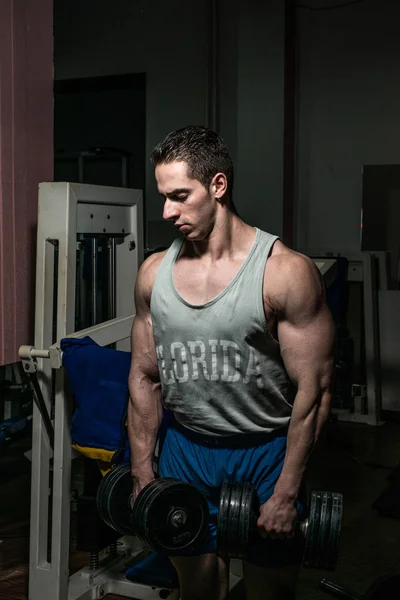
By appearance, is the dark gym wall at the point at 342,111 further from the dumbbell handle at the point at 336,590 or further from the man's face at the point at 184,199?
the man's face at the point at 184,199

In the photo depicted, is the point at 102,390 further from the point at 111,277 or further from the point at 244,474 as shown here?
the point at 111,277

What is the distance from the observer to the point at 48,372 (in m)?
2.26

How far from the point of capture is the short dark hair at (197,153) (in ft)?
5.59

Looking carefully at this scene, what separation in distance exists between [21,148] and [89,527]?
4.17 ft

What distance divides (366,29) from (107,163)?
2.06 meters

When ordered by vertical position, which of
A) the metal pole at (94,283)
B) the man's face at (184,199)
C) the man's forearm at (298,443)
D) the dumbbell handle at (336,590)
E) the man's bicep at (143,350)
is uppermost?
the man's face at (184,199)

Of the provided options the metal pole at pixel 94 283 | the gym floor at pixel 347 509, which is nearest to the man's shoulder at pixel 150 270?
the metal pole at pixel 94 283

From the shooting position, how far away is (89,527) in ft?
7.90

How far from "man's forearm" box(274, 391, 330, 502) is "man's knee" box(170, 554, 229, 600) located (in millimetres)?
323

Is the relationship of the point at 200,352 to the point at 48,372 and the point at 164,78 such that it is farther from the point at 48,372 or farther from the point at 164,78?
the point at 164,78

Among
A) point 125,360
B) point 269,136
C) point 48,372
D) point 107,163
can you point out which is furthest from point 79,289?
point 107,163

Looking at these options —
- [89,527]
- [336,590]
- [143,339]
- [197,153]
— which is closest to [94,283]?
[143,339]

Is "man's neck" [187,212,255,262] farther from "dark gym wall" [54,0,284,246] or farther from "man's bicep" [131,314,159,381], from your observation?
"dark gym wall" [54,0,284,246]

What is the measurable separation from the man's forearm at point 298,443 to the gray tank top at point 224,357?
0.33ft
